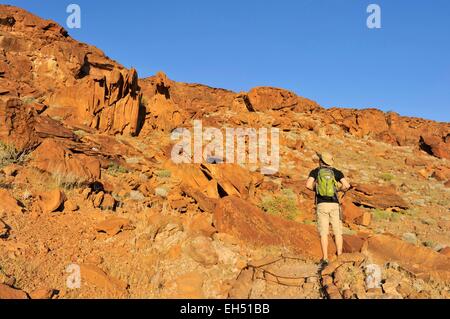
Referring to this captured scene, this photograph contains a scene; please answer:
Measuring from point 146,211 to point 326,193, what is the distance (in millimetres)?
3595

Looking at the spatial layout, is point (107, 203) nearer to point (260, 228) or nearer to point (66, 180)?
point (66, 180)

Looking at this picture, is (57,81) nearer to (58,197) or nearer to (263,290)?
(58,197)

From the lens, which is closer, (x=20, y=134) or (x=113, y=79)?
(x=20, y=134)

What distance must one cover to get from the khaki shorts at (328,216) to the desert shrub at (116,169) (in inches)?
268

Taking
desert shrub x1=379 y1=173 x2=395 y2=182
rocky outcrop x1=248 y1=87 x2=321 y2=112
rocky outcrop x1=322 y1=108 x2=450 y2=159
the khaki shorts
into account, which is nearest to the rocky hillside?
desert shrub x1=379 y1=173 x2=395 y2=182

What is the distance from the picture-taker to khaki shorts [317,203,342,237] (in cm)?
536

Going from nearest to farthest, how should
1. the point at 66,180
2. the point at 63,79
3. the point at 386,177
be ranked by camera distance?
the point at 66,180 < the point at 63,79 < the point at 386,177

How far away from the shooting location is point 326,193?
5.32 metres

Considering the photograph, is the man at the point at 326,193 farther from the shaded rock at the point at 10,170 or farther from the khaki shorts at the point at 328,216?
the shaded rock at the point at 10,170

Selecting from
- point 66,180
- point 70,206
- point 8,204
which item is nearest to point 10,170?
point 66,180

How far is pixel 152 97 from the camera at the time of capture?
2175 centimetres
